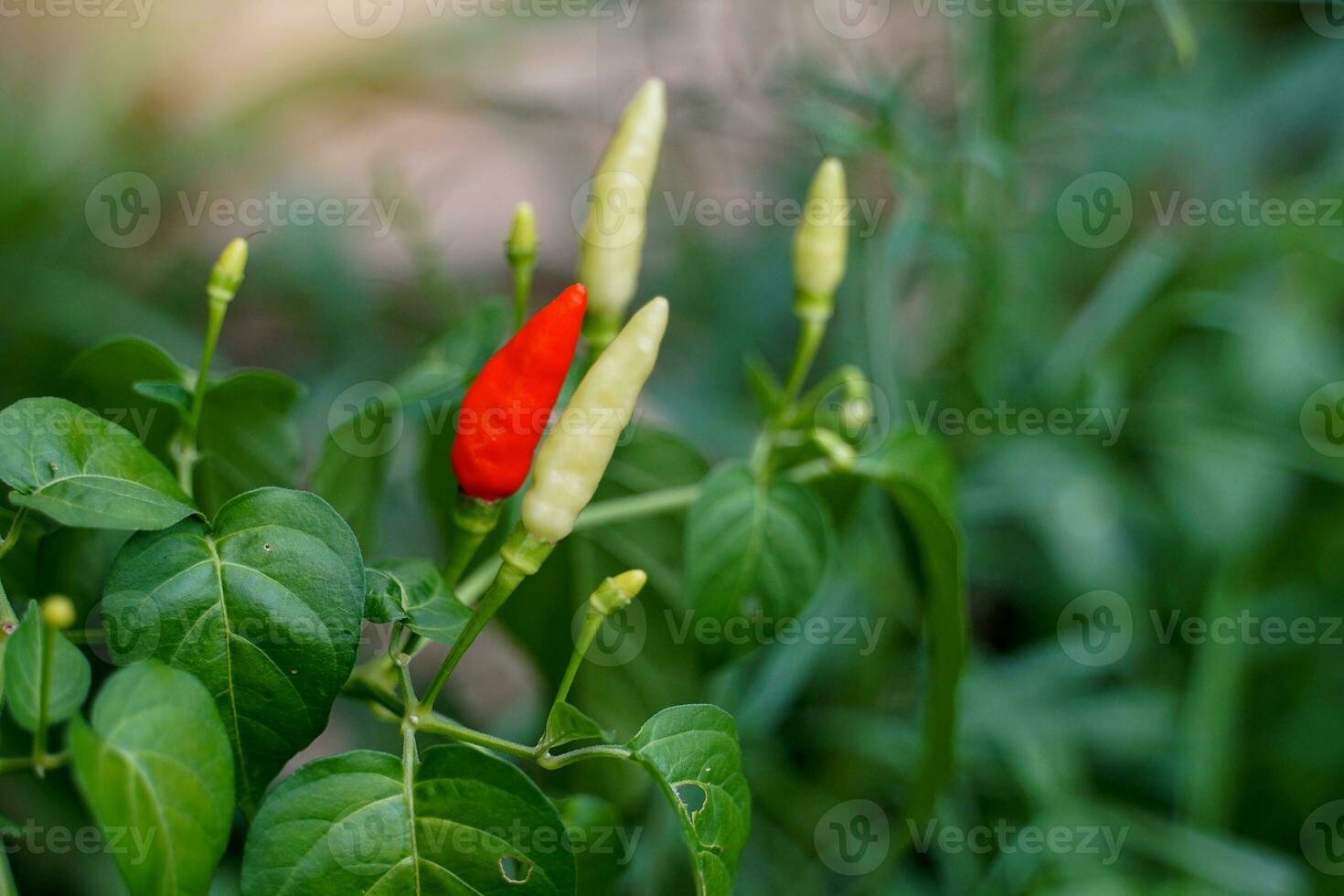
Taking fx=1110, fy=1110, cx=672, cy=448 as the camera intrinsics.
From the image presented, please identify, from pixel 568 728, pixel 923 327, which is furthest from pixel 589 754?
pixel 923 327

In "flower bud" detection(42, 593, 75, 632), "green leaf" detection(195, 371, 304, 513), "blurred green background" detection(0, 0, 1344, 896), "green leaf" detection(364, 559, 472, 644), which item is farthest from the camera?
"blurred green background" detection(0, 0, 1344, 896)

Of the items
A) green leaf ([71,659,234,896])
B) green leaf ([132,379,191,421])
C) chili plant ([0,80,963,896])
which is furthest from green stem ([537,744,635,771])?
green leaf ([132,379,191,421])

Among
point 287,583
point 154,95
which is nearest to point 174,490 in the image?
point 287,583

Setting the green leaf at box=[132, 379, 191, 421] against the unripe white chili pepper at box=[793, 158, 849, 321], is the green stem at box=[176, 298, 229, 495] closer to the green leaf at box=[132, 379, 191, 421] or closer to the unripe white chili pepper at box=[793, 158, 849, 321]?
the green leaf at box=[132, 379, 191, 421]

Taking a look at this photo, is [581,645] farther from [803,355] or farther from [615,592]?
[803,355]

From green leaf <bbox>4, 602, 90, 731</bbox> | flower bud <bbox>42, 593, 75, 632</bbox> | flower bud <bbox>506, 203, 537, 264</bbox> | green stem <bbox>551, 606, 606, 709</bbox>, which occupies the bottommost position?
green stem <bbox>551, 606, 606, 709</bbox>

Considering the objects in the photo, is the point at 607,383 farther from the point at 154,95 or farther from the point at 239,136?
the point at 154,95
